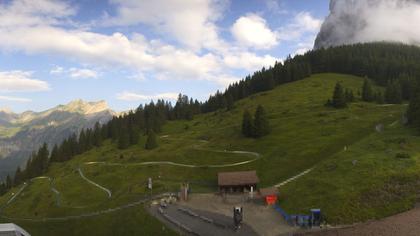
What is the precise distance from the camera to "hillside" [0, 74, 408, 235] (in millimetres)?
83500

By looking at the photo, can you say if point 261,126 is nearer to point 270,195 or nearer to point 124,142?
point 270,195

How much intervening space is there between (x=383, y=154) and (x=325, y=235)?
35.3 m

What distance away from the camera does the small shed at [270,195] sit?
258 ft

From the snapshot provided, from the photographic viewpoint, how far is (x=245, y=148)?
128625 mm

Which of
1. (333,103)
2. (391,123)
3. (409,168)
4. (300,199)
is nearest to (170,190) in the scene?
(300,199)

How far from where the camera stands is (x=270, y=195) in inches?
3127

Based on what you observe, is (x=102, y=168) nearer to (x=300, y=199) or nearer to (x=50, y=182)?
(x=50, y=182)

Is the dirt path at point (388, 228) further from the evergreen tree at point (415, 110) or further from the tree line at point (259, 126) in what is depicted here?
the tree line at point (259, 126)

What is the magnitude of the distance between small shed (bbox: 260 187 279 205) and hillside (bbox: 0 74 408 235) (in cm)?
195

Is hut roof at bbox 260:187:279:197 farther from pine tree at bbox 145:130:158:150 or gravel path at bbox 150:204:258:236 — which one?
pine tree at bbox 145:130:158:150

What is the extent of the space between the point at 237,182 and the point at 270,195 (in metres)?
14.0

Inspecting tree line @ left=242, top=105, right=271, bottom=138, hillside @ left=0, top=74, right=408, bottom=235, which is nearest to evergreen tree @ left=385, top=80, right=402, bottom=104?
hillside @ left=0, top=74, right=408, bottom=235

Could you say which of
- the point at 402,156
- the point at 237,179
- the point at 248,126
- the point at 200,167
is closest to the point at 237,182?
the point at 237,179

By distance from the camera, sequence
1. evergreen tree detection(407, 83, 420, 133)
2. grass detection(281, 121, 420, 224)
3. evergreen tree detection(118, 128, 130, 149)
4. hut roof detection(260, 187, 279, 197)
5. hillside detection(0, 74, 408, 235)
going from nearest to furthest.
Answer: grass detection(281, 121, 420, 224) → hut roof detection(260, 187, 279, 197) → hillside detection(0, 74, 408, 235) → evergreen tree detection(407, 83, 420, 133) → evergreen tree detection(118, 128, 130, 149)
